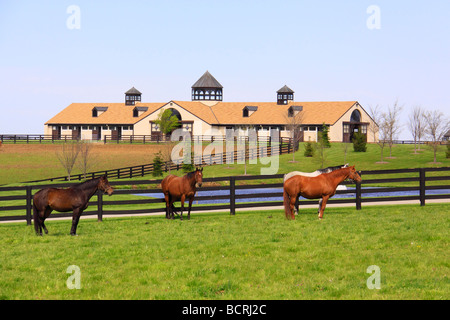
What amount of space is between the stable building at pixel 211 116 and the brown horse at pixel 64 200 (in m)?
60.4

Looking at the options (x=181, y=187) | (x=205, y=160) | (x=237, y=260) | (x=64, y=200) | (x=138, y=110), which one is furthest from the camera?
(x=138, y=110)

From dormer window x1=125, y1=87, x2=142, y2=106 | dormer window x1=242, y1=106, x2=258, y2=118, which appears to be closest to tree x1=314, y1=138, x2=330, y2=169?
dormer window x1=242, y1=106, x2=258, y2=118

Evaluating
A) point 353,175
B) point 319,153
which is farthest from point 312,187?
point 319,153

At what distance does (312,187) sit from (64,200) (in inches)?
291

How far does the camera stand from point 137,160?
6369 centimetres

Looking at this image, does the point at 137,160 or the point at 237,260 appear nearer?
the point at 237,260

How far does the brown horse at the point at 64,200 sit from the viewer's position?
14.8 meters

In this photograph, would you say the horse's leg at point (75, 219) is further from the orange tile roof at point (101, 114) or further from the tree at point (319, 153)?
the orange tile roof at point (101, 114)

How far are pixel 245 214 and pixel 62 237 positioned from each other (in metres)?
7.32

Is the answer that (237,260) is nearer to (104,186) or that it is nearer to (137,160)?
(104,186)

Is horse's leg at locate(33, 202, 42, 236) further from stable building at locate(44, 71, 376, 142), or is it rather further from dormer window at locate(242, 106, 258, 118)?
dormer window at locate(242, 106, 258, 118)

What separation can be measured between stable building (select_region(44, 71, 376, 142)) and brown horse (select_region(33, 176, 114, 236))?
60441 millimetres

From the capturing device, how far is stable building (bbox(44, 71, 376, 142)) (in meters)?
82.6
